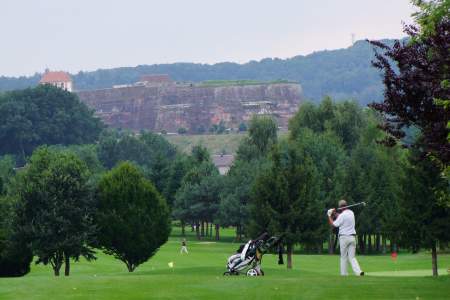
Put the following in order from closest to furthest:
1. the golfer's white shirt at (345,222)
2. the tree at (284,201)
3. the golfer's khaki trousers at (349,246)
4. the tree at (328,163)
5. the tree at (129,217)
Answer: the golfer's white shirt at (345,222) → the golfer's khaki trousers at (349,246) → the tree at (129,217) → the tree at (284,201) → the tree at (328,163)

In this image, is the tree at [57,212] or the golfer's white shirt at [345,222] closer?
the golfer's white shirt at [345,222]

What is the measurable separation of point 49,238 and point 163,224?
6.22 meters

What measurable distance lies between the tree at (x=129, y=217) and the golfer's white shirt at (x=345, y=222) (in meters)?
24.7

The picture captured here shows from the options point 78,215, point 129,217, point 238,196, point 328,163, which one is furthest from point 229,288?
point 238,196

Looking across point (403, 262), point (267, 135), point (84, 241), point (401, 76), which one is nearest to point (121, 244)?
point (84, 241)

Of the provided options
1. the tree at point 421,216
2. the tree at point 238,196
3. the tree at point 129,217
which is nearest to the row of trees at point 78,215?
the tree at point 129,217

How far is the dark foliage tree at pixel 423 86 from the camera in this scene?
22344 mm

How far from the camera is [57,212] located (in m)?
51.7

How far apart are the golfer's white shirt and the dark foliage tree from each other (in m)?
4.15

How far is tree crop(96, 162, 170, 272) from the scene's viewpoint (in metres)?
52.6

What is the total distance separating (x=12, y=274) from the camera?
47.7 meters

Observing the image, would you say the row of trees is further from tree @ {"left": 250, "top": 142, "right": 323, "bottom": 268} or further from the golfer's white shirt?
the golfer's white shirt

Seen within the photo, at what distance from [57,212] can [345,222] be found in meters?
25.5

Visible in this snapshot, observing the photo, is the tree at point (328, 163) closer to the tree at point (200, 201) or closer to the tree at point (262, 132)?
the tree at point (200, 201)
